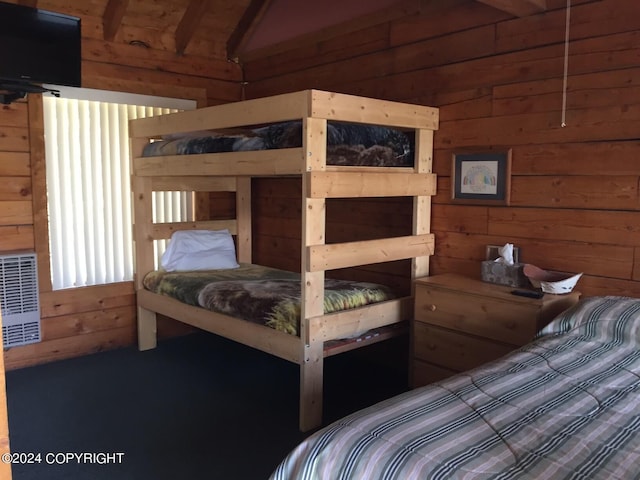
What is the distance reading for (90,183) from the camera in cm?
378

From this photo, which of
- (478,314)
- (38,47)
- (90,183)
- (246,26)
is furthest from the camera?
(246,26)

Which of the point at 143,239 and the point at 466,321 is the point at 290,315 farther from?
the point at 143,239

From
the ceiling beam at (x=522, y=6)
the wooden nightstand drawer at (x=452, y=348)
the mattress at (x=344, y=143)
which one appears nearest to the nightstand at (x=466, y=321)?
the wooden nightstand drawer at (x=452, y=348)

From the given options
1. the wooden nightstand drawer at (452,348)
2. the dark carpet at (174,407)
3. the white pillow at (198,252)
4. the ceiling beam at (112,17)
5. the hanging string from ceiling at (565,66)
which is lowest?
the dark carpet at (174,407)

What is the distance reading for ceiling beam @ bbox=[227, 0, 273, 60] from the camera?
416 centimetres

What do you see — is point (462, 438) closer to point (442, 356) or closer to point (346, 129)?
point (442, 356)

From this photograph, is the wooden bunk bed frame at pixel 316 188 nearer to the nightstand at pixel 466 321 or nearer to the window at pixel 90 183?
the nightstand at pixel 466 321

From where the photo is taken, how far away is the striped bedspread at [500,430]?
1.16m

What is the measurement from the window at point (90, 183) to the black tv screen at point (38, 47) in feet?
1.11

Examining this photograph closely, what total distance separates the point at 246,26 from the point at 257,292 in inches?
91.1

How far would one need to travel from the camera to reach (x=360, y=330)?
282cm

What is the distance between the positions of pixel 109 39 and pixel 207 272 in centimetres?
172

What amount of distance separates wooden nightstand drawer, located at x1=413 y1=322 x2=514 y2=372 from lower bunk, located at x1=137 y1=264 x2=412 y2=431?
0.21m

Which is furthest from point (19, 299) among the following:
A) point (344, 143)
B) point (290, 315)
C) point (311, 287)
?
point (344, 143)
